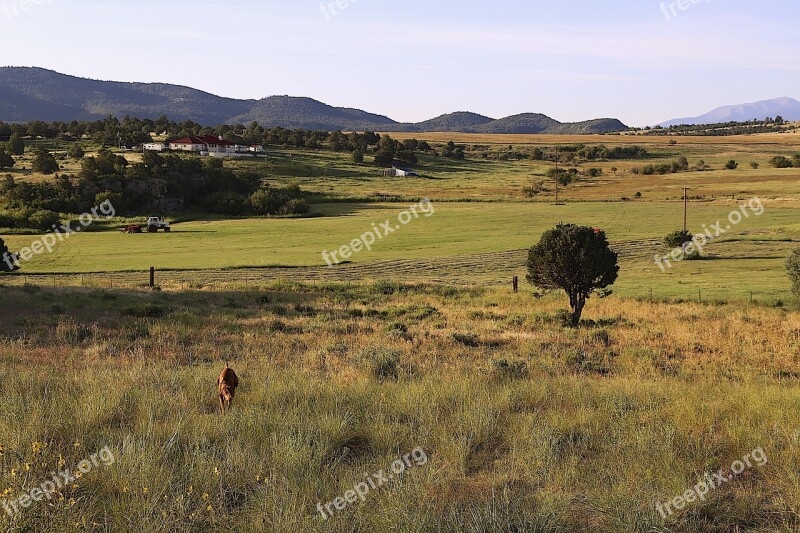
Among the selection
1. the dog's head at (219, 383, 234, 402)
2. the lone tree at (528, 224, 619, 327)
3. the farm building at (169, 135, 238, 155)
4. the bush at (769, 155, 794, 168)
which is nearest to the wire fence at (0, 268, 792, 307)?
the lone tree at (528, 224, 619, 327)

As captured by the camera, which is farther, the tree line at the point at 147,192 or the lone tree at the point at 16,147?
the lone tree at the point at 16,147

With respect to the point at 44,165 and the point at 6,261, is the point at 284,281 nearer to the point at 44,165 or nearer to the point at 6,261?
the point at 6,261

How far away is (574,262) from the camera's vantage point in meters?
27.0

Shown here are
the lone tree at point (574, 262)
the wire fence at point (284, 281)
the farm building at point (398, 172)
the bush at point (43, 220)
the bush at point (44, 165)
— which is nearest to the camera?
the lone tree at point (574, 262)

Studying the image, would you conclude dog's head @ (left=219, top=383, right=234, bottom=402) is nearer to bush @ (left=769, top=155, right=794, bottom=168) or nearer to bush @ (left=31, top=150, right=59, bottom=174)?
bush @ (left=31, top=150, right=59, bottom=174)

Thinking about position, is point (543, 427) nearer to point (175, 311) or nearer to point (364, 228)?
point (175, 311)

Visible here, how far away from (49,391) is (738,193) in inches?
4235

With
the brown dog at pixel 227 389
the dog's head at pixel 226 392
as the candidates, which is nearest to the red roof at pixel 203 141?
the brown dog at pixel 227 389

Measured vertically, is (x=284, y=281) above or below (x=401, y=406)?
below

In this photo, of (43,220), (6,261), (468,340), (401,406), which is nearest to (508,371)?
(401,406)

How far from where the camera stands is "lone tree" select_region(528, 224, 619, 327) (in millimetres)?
27000

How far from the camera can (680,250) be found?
171 ft

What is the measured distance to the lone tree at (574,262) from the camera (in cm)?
2700

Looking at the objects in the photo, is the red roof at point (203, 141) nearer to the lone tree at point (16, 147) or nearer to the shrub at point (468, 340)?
the lone tree at point (16, 147)
